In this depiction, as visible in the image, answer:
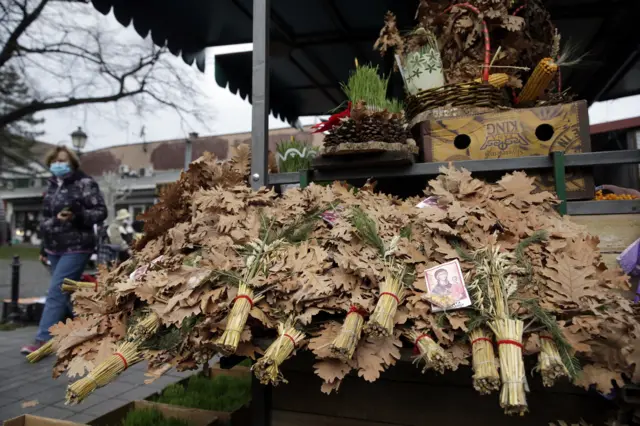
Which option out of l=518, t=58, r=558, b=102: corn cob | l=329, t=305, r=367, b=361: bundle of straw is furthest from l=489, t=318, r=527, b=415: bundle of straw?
l=518, t=58, r=558, b=102: corn cob

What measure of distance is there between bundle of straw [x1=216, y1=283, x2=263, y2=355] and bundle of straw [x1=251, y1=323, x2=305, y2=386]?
0.35 ft

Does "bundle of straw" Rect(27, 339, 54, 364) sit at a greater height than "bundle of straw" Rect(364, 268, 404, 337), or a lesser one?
lesser

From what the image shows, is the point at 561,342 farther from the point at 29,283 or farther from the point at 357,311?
the point at 29,283

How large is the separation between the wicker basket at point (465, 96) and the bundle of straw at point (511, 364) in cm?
128

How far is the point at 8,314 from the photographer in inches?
246

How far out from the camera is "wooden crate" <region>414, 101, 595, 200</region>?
1.97m

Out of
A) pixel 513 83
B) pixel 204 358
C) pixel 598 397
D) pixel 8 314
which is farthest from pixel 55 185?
pixel 598 397

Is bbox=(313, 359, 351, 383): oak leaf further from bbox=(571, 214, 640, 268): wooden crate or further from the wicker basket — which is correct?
the wicker basket

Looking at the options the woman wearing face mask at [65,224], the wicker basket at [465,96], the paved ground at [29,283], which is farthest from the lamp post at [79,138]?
the wicker basket at [465,96]

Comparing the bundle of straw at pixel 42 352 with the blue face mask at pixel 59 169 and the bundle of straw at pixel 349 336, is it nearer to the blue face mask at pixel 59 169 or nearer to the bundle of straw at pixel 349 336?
the bundle of straw at pixel 349 336

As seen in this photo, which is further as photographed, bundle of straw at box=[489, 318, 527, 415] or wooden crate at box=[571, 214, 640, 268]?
wooden crate at box=[571, 214, 640, 268]

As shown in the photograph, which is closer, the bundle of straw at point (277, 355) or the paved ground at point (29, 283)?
the bundle of straw at point (277, 355)

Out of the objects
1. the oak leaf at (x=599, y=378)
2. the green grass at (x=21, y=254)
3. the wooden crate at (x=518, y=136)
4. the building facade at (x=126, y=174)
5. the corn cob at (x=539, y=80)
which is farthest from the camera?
the building facade at (x=126, y=174)

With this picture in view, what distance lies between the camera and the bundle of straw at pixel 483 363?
120 centimetres
